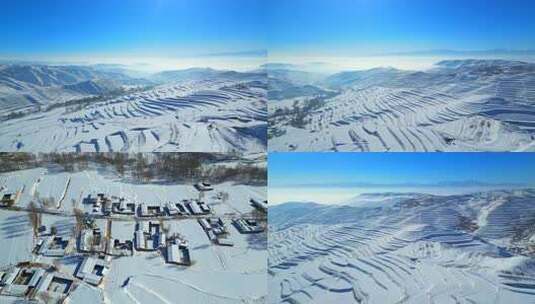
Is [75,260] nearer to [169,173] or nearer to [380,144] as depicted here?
[169,173]

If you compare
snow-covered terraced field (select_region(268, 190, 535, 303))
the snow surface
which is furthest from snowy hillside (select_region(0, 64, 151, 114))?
snow-covered terraced field (select_region(268, 190, 535, 303))

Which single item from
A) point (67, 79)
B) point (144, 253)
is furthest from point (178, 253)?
point (67, 79)

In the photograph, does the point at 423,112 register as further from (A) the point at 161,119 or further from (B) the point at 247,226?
(A) the point at 161,119

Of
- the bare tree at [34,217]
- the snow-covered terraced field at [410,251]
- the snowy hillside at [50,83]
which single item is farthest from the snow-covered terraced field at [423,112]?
the bare tree at [34,217]

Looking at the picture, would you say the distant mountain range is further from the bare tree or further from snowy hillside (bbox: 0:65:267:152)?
the bare tree

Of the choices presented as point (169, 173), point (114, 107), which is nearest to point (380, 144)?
point (169, 173)

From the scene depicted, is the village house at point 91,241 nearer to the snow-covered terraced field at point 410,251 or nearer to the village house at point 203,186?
the village house at point 203,186
